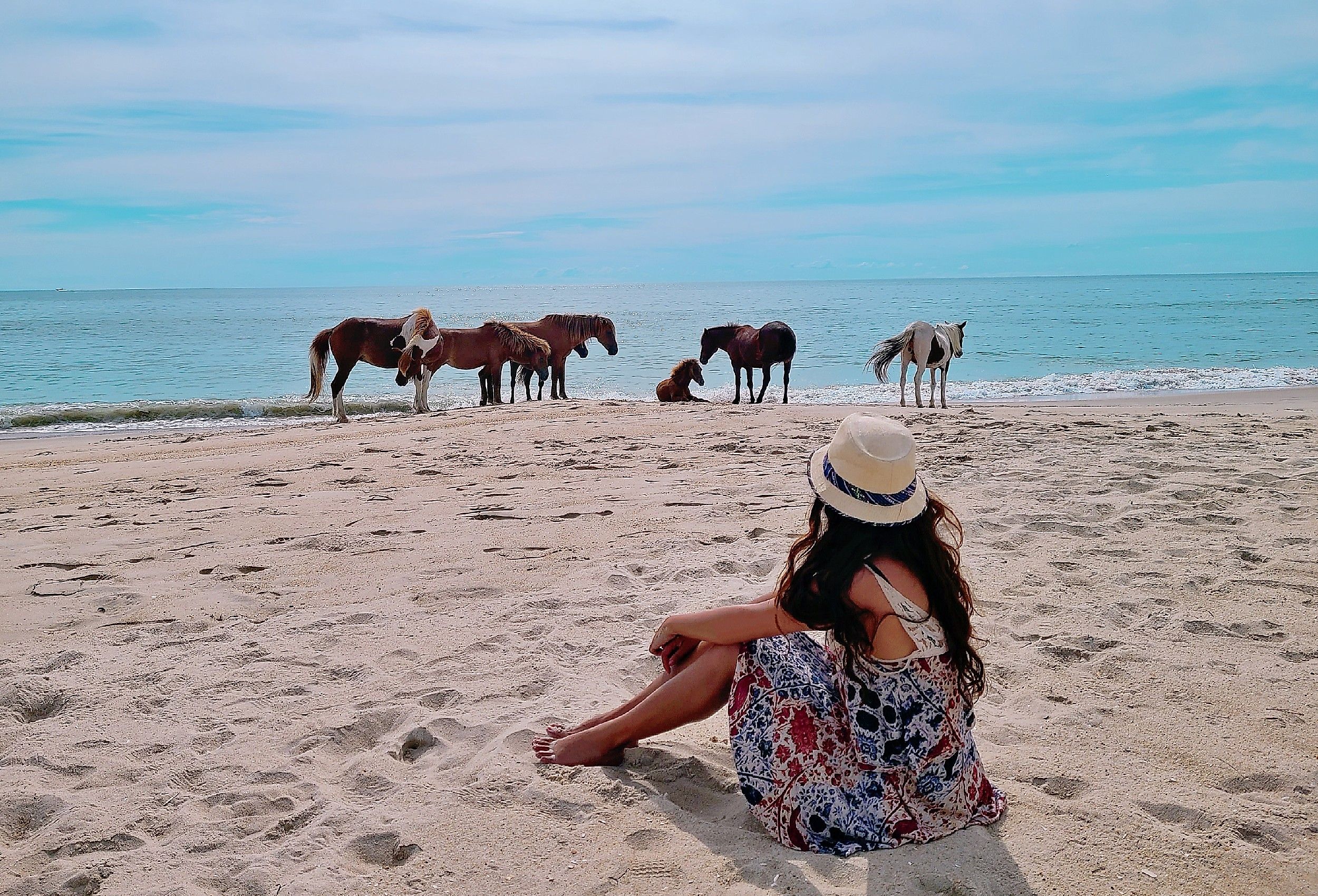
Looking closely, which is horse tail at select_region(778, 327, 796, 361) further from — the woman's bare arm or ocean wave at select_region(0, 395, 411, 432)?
the woman's bare arm

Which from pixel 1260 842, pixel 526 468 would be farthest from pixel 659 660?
pixel 526 468

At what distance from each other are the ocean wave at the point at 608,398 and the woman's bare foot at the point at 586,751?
1205cm

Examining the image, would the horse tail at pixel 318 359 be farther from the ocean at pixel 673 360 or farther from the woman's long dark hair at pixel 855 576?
the woman's long dark hair at pixel 855 576

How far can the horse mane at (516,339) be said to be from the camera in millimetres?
14516

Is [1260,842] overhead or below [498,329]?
below

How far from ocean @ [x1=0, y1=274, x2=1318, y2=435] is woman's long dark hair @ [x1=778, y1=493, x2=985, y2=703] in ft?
45.0

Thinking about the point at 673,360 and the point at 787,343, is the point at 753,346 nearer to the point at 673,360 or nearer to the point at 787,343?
the point at 787,343

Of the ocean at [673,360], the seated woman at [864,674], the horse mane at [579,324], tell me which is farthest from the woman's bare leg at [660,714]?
the horse mane at [579,324]

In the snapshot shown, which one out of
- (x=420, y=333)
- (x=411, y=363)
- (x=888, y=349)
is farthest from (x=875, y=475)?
(x=411, y=363)

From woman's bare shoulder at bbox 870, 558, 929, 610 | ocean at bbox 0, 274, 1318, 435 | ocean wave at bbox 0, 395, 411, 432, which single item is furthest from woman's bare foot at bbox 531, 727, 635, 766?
ocean wave at bbox 0, 395, 411, 432

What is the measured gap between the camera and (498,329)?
14.5 metres

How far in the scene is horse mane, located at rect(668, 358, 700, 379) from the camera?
1483cm

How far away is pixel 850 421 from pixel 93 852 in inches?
92.1

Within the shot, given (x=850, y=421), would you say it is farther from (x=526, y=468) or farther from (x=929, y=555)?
(x=526, y=468)
